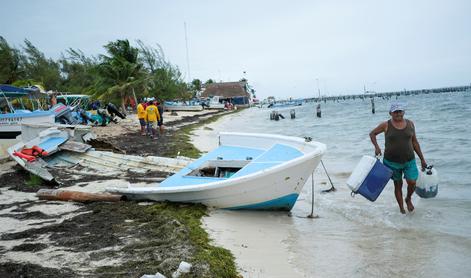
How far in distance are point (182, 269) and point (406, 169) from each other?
12.7ft

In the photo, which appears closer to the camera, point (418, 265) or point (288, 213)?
point (418, 265)

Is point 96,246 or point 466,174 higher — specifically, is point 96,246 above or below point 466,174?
above

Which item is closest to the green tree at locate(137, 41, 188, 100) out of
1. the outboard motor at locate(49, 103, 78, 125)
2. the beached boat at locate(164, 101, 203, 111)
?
the beached boat at locate(164, 101, 203, 111)

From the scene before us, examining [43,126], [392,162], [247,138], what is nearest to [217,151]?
[247,138]

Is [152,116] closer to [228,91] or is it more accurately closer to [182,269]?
[182,269]

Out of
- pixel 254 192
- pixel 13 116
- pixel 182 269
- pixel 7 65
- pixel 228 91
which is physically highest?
pixel 7 65

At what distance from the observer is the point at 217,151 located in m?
8.05

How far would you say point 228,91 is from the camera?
259 ft

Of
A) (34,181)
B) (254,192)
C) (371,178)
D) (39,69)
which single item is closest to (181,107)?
(39,69)

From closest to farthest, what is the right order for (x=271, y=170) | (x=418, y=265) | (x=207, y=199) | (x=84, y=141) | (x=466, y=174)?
(x=418, y=265)
(x=271, y=170)
(x=207, y=199)
(x=466, y=174)
(x=84, y=141)

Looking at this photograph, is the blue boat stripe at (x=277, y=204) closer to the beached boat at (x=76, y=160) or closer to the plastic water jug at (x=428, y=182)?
the plastic water jug at (x=428, y=182)

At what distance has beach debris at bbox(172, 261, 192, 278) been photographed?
3.69 metres

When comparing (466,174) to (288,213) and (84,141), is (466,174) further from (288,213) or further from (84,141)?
(84,141)

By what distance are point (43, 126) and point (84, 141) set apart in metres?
1.62
